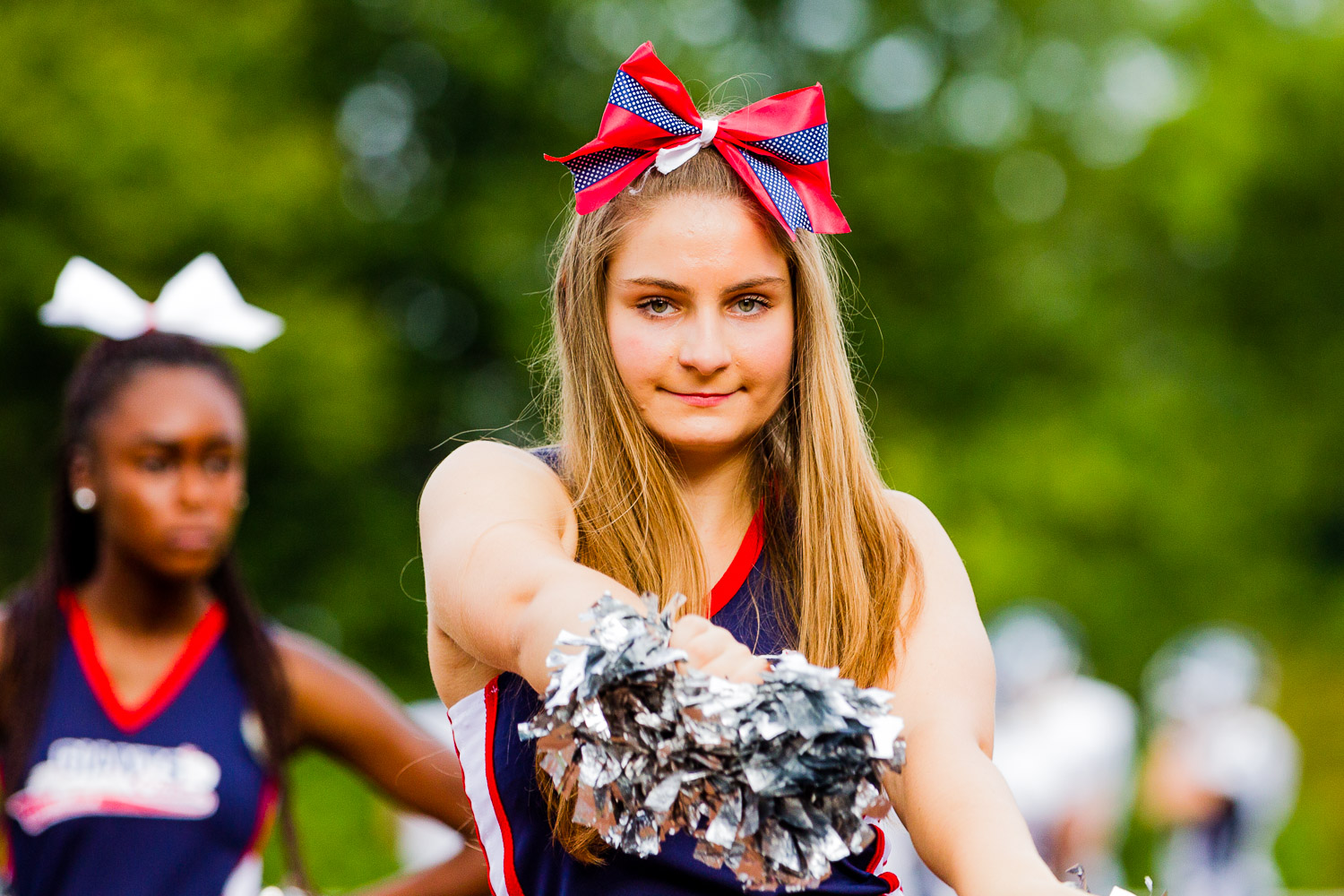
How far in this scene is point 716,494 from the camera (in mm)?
2660

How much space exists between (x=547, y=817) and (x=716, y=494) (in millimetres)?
567

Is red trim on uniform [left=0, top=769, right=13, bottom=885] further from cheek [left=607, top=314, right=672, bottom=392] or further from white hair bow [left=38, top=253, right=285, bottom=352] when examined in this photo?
cheek [left=607, top=314, right=672, bottom=392]

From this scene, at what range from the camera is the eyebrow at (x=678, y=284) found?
2432mm

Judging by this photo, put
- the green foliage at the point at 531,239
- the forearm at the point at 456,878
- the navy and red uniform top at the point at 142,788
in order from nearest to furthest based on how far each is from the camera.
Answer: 1. the forearm at the point at 456,878
2. the navy and red uniform top at the point at 142,788
3. the green foliage at the point at 531,239

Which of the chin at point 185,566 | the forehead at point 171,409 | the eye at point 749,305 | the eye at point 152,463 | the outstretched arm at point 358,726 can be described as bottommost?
the outstretched arm at point 358,726

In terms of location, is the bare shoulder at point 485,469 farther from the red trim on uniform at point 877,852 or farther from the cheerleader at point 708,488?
the red trim on uniform at point 877,852

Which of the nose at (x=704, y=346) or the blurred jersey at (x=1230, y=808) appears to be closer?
the nose at (x=704, y=346)

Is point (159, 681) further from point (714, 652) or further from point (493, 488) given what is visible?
point (714, 652)

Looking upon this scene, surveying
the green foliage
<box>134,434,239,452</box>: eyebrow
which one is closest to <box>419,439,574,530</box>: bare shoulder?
<box>134,434,239,452</box>: eyebrow

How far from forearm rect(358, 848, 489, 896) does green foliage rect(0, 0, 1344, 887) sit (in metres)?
9.42

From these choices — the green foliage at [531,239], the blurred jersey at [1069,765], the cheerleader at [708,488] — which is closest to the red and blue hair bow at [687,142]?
the cheerleader at [708,488]

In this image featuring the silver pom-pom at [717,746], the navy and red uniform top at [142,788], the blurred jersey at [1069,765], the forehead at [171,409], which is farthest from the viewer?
the blurred jersey at [1069,765]

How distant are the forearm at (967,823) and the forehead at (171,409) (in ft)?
8.96

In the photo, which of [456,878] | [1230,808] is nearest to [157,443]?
[456,878]
